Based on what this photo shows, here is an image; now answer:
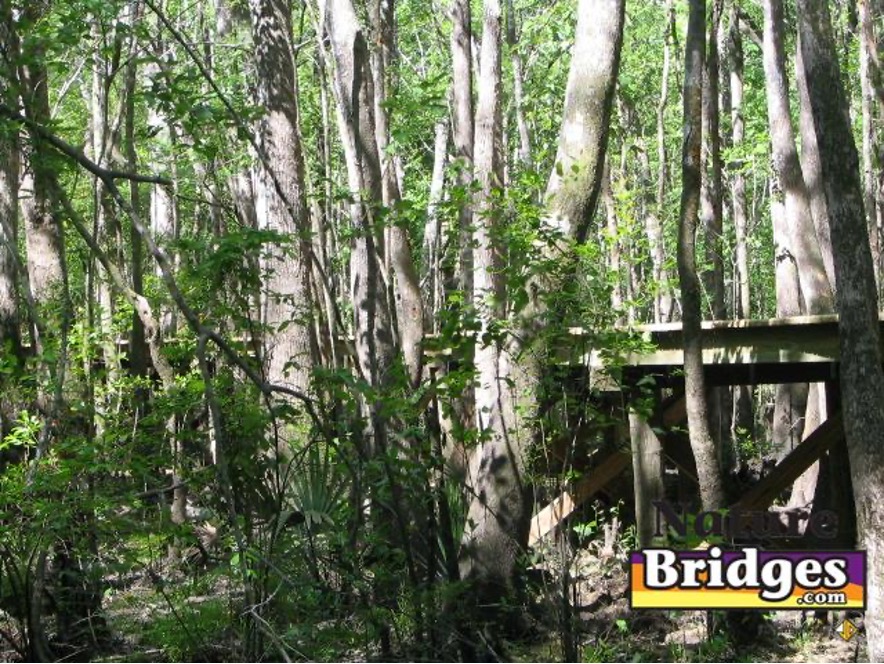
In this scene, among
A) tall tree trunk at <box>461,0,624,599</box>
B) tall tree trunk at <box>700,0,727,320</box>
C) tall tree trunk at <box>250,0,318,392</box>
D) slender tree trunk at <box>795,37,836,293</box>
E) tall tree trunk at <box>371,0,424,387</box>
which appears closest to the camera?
tall tree trunk at <box>461,0,624,599</box>

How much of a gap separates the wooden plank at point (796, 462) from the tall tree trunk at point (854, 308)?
6.44ft

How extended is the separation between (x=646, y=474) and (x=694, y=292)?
2277 mm

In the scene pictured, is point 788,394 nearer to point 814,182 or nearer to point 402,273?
point 814,182

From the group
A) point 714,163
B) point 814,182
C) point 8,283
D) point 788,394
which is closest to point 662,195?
point 714,163

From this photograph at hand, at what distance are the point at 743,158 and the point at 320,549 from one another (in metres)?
14.3

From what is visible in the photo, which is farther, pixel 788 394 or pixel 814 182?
pixel 788 394

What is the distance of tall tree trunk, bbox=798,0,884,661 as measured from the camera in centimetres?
701

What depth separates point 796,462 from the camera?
928 cm

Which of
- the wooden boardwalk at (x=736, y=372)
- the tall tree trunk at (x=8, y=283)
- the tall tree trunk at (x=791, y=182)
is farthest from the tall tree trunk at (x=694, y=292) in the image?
the tall tree trunk at (x=8, y=283)

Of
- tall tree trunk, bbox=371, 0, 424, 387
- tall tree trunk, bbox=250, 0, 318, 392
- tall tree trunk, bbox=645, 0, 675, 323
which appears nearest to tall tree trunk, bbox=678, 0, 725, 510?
tall tree trunk, bbox=371, 0, 424, 387

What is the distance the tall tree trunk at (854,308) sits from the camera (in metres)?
7.01

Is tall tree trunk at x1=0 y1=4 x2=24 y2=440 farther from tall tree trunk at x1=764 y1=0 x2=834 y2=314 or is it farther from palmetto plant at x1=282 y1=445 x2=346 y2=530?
tall tree trunk at x1=764 y1=0 x2=834 y2=314

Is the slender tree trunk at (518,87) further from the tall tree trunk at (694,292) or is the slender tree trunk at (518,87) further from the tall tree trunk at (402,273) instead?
the tall tree trunk at (694,292)

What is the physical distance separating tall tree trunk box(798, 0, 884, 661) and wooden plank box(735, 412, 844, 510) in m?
1.96
